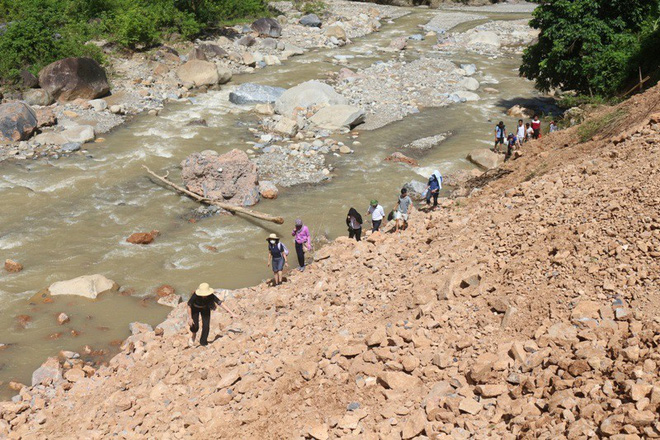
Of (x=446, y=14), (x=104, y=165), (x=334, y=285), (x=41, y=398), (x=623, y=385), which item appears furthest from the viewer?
(x=446, y=14)

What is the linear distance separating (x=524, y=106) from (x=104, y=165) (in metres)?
17.8

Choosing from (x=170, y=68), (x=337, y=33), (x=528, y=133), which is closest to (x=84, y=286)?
(x=528, y=133)

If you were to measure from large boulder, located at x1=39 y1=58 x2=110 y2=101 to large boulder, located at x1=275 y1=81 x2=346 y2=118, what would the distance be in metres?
8.11

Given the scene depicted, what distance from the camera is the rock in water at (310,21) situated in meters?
39.8

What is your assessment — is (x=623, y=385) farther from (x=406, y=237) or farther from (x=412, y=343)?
(x=406, y=237)

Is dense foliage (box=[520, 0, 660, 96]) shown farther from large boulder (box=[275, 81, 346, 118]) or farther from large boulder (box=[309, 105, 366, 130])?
large boulder (box=[275, 81, 346, 118])

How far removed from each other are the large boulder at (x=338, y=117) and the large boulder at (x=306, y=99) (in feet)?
3.05

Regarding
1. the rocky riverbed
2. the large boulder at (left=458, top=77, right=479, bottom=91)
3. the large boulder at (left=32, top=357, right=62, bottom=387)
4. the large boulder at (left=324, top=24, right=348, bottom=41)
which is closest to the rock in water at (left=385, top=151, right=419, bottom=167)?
the large boulder at (left=458, top=77, right=479, bottom=91)

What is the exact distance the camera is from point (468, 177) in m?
17.7

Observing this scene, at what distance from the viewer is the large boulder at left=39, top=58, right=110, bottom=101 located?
23.8 metres

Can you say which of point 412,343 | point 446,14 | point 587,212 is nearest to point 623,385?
point 412,343

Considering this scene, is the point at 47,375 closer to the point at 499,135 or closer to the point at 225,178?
the point at 225,178

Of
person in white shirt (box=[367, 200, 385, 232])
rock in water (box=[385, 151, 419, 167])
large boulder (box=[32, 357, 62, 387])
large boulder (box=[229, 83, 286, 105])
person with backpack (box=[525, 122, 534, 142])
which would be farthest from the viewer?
large boulder (box=[229, 83, 286, 105])

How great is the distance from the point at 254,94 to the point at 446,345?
20.0 meters
